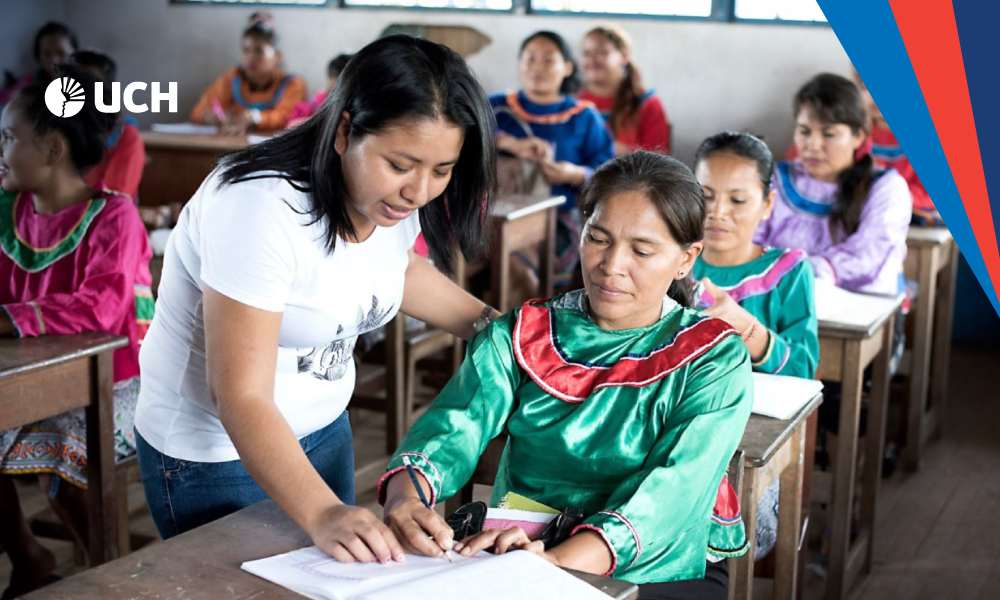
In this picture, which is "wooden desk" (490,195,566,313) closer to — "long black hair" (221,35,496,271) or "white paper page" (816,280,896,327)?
"white paper page" (816,280,896,327)

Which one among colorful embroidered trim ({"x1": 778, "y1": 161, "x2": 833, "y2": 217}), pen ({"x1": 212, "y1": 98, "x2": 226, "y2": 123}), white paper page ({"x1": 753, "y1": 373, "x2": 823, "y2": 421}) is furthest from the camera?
pen ({"x1": 212, "y1": 98, "x2": 226, "y2": 123})

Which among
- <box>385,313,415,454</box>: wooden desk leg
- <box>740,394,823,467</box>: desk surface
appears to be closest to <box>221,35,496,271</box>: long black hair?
<box>740,394,823,467</box>: desk surface

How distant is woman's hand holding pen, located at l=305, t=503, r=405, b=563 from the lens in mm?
1283

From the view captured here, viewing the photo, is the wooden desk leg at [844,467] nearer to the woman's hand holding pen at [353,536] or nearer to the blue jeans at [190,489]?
the blue jeans at [190,489]

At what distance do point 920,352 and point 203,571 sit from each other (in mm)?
2982

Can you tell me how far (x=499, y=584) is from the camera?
1.24 metres

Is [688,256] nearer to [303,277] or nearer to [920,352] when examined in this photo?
[303,277]

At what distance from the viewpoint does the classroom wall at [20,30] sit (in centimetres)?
715

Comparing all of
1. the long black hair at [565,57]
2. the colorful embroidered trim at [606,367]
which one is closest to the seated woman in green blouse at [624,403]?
the colorful embroidered trim at [606,367]

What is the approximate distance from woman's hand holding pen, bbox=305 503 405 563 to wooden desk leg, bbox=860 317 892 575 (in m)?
1.99

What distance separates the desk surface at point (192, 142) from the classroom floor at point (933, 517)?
1654 millimetres

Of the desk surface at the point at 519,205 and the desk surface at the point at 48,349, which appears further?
the desk surface at the point at 519,205

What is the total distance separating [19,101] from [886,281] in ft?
7.49

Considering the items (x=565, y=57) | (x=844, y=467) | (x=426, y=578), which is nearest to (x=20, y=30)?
(x=565, y=57)
